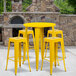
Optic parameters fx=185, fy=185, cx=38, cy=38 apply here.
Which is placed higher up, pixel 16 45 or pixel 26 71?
pixel 16 45

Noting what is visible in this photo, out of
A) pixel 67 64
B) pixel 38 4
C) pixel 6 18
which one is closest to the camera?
pixel 67 64

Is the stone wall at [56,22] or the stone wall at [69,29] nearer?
the stone wall at [56,22]

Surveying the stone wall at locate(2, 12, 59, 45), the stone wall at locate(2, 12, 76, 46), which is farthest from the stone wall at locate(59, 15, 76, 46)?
the stone wall at locate(2, 12, 59, 45)

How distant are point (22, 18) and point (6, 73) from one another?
17.1 feet

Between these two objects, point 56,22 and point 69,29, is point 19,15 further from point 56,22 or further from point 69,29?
point 69,29

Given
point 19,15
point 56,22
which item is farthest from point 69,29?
point 19,15

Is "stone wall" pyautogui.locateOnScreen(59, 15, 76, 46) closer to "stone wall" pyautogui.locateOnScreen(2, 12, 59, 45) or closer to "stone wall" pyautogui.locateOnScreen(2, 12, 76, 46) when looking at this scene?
"stone wall" pyautogui.locateOnScreen(2, 12, 76, 46)

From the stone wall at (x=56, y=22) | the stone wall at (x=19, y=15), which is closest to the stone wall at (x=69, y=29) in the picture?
the stone wall at (x=56, y=22)

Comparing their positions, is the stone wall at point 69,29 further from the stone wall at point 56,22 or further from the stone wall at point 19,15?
the stone wall at point 19,15

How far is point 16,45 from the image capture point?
16.1ft

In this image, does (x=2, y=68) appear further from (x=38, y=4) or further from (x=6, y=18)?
(x=38, y=4)

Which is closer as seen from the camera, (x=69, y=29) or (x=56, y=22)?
(x=56, y=22)

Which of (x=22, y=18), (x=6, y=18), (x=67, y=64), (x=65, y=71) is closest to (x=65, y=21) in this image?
(x=22, y=18)

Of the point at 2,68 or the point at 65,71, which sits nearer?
the point at 65,71
